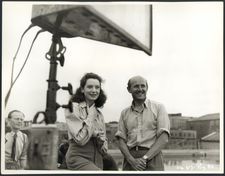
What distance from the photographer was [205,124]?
1741 mm

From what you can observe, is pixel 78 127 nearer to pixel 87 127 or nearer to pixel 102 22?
pixel 87 127

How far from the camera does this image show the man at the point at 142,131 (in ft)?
5.59

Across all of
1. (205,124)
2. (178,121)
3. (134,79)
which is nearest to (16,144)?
(134,79)

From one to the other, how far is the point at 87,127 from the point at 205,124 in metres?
0.55

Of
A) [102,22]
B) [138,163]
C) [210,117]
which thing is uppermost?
[102,22]

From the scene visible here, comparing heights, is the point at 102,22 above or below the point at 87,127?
above

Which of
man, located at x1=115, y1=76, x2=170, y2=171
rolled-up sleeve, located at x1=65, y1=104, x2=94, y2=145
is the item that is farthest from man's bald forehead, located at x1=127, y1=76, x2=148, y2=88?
rolled-up sleeve, located at x1=65, y1=104, x2=94, y2=145

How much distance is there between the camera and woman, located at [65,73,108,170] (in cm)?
169

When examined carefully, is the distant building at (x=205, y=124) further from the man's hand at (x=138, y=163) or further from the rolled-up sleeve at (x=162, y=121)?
the man's hand at (x=138, y=163)

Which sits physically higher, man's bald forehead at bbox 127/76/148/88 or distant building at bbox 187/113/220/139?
man's bald forehead at bbox 127/76/148/88

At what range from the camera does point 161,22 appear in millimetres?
1790

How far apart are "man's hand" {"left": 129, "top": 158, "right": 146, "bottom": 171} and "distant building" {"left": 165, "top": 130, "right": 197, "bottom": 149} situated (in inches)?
5.3

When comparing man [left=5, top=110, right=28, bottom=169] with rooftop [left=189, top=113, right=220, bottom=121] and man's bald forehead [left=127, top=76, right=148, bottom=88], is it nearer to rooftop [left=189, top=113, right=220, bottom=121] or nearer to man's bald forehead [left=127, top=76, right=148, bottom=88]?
man's bald forehead [left=127, top=76, right=148, bottom=88]

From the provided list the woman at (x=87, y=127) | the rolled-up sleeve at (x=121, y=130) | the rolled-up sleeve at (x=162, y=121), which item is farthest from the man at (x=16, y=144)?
the rolled-up sleeve at (x=162, y=121)
